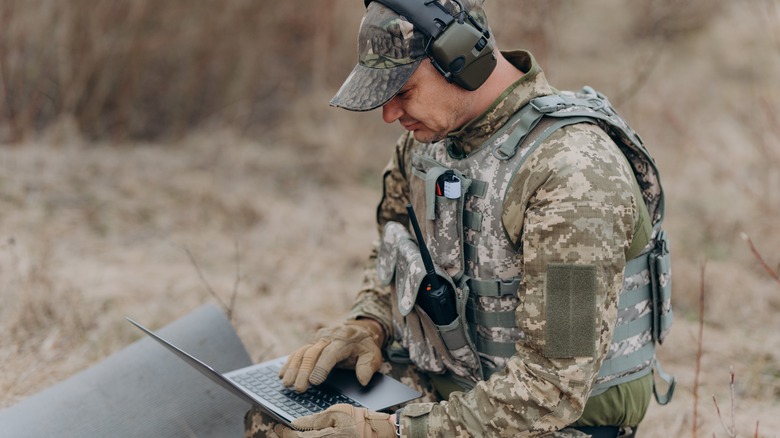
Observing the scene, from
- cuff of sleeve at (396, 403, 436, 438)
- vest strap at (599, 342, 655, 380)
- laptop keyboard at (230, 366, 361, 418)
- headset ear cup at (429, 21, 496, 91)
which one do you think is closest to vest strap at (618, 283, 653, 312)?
vest strap at (599, 342, 655, 380)

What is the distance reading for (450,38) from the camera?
6.90 feet

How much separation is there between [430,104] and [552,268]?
56cm

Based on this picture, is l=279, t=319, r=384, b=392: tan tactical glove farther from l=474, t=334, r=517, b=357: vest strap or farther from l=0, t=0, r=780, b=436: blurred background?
l=0, t=0, r=780, b=436: blurred background

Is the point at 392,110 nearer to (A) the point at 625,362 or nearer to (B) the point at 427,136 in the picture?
(B) the point at 427,136

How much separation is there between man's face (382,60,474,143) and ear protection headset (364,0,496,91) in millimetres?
52

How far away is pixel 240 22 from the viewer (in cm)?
712

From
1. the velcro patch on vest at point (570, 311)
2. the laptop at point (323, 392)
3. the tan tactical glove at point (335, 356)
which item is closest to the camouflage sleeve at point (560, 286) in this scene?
the velcro patch on vest at point (570, 311)

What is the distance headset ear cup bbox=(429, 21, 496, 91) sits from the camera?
6.91 ft

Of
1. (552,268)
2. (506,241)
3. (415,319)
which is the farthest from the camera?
(415,319)

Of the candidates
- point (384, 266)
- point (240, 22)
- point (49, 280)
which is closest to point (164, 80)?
point (240, 22)

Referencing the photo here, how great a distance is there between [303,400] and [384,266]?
1.56 feet

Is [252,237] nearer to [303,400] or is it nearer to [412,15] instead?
[303,400]

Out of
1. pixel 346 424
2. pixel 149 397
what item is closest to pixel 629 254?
pixel 346 424

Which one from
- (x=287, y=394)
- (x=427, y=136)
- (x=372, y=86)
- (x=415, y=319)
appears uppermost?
(x=372, y=86)
